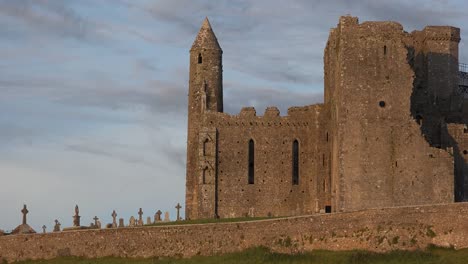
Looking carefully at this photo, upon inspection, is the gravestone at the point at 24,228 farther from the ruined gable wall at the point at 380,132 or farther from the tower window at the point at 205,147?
the ruined gable wall at the point at 380,132

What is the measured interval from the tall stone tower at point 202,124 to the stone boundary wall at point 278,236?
12.5 m

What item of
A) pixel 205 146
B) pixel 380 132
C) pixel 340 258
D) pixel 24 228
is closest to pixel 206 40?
pixel 205 146

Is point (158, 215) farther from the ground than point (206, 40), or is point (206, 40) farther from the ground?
point (206, 40)

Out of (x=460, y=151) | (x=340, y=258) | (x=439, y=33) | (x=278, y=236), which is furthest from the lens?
(x=439, y=33)

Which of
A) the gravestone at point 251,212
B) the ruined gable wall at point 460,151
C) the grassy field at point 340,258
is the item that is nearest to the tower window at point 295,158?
the gravestone at point 251,212

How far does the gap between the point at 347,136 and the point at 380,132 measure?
203cm

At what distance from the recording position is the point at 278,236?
6838cm

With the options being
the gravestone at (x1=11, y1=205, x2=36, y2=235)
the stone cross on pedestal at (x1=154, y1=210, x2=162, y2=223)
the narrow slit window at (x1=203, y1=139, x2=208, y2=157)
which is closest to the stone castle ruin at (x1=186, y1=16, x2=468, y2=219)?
the narrow slit window at (x1=203, y1=139, x2=208, y2=157)

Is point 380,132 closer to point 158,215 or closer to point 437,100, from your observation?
point 437,100

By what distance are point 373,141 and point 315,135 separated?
777 centimetres

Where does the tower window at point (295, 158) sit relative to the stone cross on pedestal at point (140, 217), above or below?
above

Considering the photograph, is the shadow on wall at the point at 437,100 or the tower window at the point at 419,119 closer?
the shadow on wall at the point at 437,100

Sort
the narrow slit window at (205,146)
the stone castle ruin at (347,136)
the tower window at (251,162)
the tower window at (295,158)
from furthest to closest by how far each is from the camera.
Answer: the tower window at (295,158) → the tower window at (251,162) → the narrow slit window at (205,146) → the stone castle ruin at (347,136)

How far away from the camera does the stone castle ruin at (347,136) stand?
7750 cm
